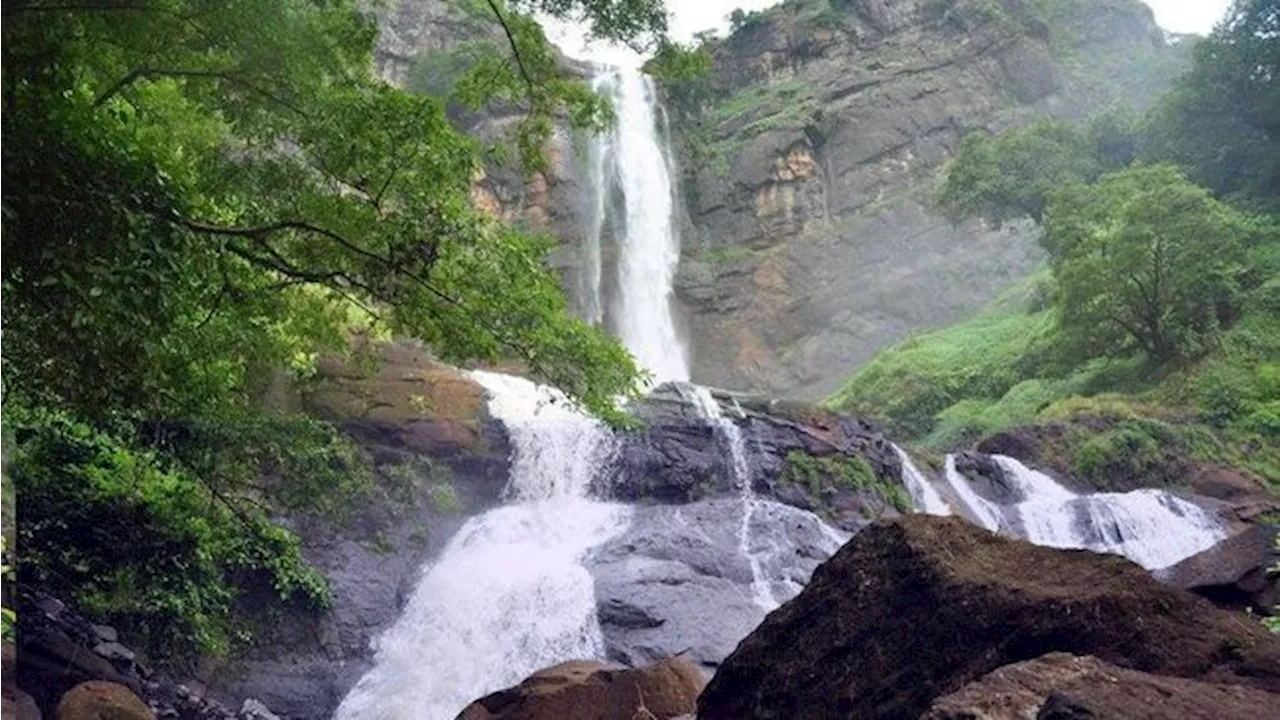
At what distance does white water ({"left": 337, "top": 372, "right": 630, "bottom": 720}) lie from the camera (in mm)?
13828

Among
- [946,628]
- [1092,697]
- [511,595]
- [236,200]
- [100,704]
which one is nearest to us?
[1092,697]

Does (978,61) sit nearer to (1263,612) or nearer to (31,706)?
(1263,612)

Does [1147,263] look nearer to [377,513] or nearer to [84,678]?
[377,513]

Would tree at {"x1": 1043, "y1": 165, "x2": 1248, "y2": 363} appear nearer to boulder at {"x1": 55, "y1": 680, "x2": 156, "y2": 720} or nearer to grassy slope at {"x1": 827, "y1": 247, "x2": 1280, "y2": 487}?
grassy slope at {"x1": 827, "y1": 247, "x2": 1280, "y2": 487}

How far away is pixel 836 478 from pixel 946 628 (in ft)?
51.1

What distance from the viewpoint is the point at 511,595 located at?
50.9ft

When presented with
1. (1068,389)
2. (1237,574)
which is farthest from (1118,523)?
(1237,574)

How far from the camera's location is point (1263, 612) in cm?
838

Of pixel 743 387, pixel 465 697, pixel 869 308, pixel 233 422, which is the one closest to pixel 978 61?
pixel 869 308

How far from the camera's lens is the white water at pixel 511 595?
13.8 meters

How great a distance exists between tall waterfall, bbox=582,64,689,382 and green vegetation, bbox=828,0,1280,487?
7119 millimetres

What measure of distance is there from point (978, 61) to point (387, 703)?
40119mm

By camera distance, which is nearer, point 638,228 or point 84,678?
point 84,678

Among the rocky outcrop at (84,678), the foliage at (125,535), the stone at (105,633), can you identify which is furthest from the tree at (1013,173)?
the stone at (105,633)
